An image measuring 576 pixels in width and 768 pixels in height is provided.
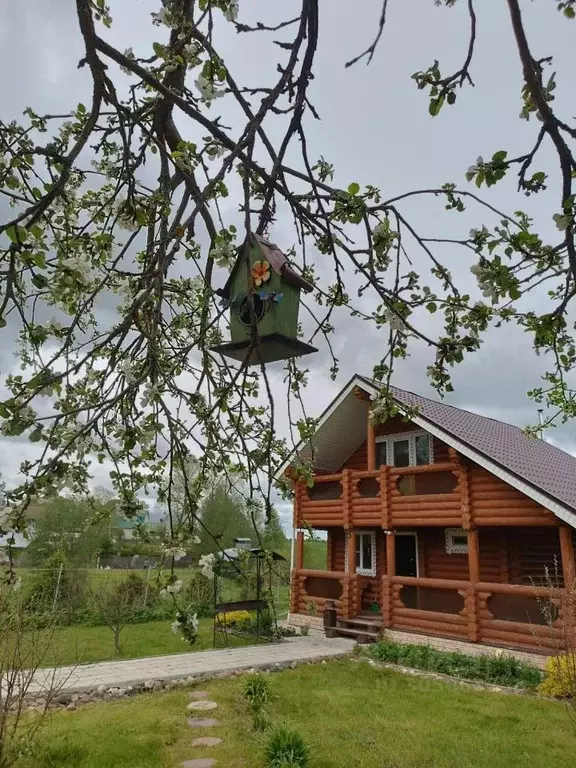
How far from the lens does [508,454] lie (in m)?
11.9

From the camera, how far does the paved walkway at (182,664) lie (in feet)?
24.8

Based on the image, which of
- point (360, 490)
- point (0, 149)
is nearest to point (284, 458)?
point (0, 149)

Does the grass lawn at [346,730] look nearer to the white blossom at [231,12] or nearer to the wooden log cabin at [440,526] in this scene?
the wooden log cabin at [440,526]

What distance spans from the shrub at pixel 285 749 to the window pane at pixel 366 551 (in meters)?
9.87

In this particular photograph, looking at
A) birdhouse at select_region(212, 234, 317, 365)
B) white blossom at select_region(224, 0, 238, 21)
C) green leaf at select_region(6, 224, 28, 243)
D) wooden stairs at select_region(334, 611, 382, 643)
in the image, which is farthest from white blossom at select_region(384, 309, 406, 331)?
wooden stairs at select_region(334, 611, 382, 643)

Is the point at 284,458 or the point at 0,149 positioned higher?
the point at 0,149

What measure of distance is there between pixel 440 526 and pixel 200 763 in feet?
27.3

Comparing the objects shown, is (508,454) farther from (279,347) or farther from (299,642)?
(279,347)

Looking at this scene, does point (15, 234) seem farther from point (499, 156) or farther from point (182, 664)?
point (182, 664)

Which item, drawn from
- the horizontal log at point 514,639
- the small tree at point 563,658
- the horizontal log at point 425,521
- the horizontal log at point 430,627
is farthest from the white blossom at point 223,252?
the horizontal log at point 430,627

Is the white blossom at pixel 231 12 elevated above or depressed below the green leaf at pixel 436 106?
above

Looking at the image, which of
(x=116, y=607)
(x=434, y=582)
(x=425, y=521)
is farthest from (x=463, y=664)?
(x=116, y=607)

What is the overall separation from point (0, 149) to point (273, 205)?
1.21 meters

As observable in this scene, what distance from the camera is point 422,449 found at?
43.7ft
